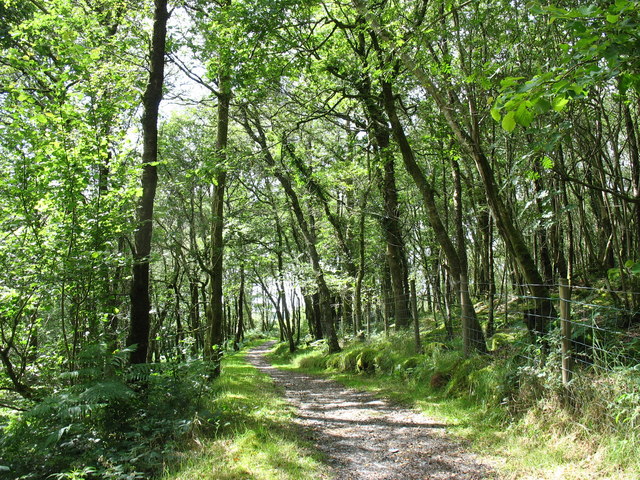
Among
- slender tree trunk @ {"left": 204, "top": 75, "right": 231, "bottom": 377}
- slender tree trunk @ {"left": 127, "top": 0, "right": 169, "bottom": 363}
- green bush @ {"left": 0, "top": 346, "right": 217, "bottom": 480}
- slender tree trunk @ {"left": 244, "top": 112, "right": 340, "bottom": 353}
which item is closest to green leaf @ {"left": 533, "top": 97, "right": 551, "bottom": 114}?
green bush @ {"left": 0, "top": 346, "right": 217, "bottom": 480}

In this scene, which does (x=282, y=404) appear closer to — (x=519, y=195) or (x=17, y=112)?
(x=17, y=112)

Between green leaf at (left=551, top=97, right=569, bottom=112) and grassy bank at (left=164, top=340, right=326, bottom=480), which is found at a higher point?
green leaf at (left=551, top=97, right=569, bottom=112)

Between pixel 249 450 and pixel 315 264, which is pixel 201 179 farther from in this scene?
pixel 315 264

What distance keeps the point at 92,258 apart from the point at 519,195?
1355 centimetres

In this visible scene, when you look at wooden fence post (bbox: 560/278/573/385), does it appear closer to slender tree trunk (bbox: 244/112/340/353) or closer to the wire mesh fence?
the wire mesh fence

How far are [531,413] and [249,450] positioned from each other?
3.05 m

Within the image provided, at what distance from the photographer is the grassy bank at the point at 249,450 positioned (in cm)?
371

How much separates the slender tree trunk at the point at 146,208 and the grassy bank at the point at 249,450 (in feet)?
5.24

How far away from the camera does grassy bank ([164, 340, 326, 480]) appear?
371 centimetres

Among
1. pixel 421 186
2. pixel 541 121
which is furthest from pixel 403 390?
pixel 541 121

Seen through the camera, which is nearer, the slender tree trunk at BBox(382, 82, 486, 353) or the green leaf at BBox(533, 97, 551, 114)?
the green leaf at BBox(533, 97, 551, 114)

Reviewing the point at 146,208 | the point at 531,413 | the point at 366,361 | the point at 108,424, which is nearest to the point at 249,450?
the point at 108,424

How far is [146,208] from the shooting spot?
6344 millimetres

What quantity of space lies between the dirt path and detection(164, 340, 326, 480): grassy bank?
1.02ft
